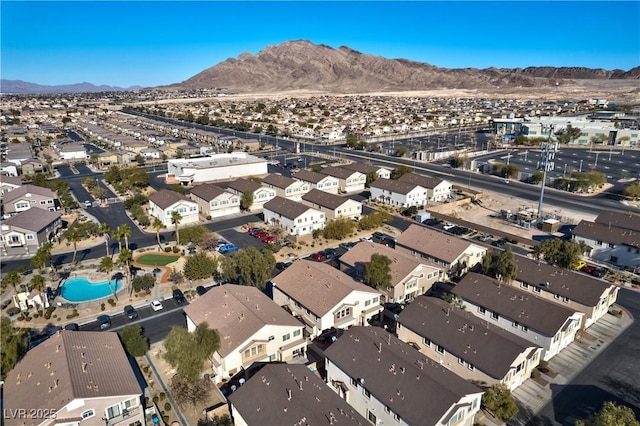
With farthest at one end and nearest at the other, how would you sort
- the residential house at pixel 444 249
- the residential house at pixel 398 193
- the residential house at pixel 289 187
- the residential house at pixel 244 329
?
the residential house at pixel 289 187 < the residential house at pixel 398 193 < the residential house at pixel 444 249 < the residential house at pixel 244 329

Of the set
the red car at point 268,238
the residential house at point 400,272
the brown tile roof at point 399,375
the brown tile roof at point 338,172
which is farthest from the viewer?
the brown tile roof at point 338,172

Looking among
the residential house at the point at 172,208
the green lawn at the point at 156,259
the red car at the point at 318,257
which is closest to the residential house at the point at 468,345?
the red car at the point at 318,257

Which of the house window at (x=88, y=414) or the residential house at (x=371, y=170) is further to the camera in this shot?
the residential house at (x=371, y=170)

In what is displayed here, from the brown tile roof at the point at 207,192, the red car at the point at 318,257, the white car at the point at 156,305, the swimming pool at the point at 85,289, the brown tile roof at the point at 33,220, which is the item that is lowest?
the swimming pool at the point at 85,289

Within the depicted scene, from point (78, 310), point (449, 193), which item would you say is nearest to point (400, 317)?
point (78, 310)

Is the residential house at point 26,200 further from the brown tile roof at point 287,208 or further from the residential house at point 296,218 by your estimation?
the residential house at point 296,218

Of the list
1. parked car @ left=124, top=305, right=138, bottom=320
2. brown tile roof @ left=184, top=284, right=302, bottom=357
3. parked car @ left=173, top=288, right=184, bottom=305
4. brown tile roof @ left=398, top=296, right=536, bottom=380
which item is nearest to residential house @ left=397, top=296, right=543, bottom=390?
brown tile roof @ left=398, top=296, right=536, bottom=380

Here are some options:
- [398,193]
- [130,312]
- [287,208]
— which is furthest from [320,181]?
[130,312]

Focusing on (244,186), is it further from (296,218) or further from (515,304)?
(515,304)
